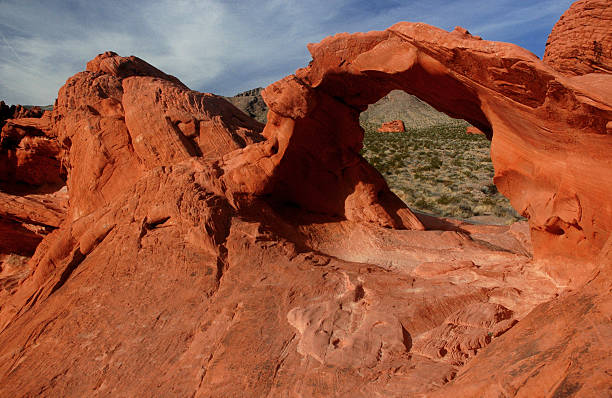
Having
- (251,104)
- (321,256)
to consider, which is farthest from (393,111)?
(321,256)

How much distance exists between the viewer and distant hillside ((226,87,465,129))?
49112 mm

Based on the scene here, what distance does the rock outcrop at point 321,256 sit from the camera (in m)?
2.55

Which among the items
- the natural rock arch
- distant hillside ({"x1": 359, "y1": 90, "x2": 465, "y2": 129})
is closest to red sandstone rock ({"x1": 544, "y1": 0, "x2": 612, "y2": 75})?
the natural rock arch

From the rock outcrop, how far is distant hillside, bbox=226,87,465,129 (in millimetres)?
42516

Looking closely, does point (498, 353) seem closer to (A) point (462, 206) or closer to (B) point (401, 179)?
(A) point (462, 206)

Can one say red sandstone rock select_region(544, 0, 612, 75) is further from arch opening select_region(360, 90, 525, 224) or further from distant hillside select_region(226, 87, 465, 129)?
distant hillside select_region(226, 87, 465, 129)

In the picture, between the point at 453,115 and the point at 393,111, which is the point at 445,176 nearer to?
the point at 453,115

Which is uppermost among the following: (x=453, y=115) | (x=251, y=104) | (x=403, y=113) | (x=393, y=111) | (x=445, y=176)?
(x=251, y=104)

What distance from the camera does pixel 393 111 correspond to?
55.3 meters

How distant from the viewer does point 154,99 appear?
602cm

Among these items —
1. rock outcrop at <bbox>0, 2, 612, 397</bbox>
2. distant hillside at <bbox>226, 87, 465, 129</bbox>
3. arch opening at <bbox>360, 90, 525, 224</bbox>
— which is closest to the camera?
rock outcrop at <bbox>0, 2, 612, 397</bbox>

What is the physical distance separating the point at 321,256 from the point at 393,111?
54251 mm

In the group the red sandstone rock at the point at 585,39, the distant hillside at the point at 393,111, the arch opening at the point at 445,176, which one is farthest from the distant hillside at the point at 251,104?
the red sandstone rock at the point at 585,39

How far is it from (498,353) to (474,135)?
24.2 metres
